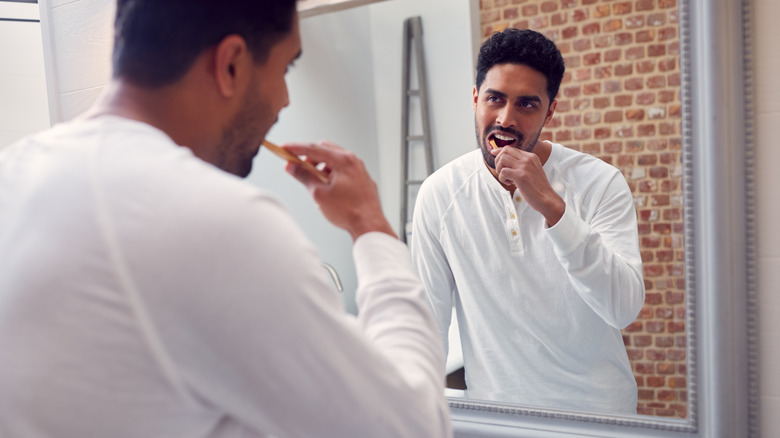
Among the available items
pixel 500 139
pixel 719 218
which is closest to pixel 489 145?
pixel 500 139

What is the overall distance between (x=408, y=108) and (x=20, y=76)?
1702mm

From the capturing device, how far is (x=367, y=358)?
54 cm

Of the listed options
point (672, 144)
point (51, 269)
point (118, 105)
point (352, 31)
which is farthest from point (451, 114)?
point (51, 269)

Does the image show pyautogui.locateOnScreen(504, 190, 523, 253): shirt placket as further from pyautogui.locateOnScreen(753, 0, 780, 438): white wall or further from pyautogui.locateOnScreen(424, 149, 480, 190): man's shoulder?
pyautogui.locateOnScreen(753, 0, 780, 438): white wall

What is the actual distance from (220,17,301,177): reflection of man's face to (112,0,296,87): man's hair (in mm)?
37

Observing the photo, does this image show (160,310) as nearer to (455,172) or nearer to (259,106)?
(259,106)

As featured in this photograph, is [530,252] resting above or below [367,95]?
below

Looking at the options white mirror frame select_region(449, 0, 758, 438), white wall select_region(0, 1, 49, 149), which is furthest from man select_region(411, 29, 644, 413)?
white wall select_region(0, 1, 49, 149)

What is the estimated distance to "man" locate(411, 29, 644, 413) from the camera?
3.54 feet

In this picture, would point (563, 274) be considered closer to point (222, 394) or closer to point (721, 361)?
point (721, 361)

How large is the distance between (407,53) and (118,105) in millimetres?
768

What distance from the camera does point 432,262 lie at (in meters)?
1.24

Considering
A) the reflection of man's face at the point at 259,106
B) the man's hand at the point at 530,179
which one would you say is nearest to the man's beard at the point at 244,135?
the reflection of man's face at the point at 259,106

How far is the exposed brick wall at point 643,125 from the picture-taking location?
3.27 ft
